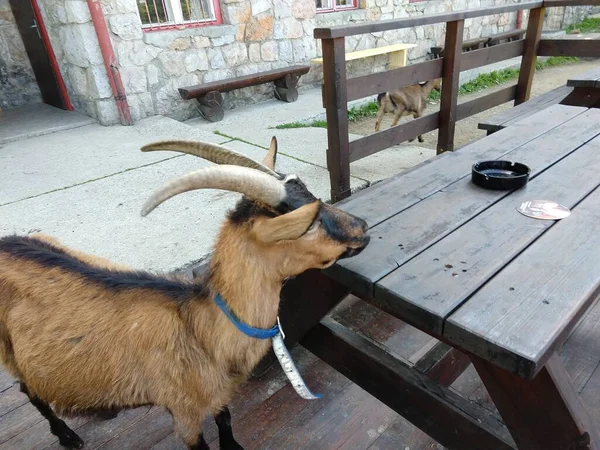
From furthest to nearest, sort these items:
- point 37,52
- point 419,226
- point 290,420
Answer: point 37,52
point 290,420
point 419,226

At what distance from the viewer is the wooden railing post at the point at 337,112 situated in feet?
9.74

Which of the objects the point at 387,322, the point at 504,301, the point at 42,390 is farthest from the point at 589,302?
the point at 42,390

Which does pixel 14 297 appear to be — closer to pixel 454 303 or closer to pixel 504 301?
pixel 454 303

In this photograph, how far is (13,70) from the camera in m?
6.93

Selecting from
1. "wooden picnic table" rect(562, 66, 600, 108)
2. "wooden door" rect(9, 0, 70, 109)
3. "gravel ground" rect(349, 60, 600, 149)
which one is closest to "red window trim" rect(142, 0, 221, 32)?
"wooden door" rect(9, 0, 70, 109)

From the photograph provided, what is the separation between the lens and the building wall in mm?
5148

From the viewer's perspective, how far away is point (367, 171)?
422 centimetres

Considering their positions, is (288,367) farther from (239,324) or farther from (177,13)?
(177,13)

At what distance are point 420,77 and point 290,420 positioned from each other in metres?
3.02

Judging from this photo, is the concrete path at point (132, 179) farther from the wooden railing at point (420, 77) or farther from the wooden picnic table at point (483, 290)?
the wooden picnic table at point (483, 290)

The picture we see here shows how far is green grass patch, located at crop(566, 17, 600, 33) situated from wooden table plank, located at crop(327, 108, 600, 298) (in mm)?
13081

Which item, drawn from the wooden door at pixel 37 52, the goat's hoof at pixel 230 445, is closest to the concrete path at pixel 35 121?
the wooden door at pixel 37 52

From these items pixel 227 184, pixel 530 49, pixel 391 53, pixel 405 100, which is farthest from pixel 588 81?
pixel 391 53

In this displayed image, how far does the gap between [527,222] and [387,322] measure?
47.6 inches
